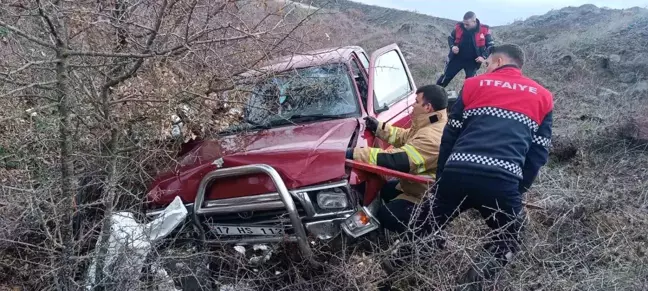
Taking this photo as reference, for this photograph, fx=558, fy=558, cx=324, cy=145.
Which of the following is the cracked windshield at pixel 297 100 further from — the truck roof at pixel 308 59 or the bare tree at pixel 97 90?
the bare tree at pixel 97 90

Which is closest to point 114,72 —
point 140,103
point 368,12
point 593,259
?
point 140,103

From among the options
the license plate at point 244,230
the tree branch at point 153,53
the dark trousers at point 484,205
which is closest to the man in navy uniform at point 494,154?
the dark trousers at point 484,205

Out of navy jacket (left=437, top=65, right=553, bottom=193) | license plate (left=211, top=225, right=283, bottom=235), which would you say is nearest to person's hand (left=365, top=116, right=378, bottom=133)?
navy jacket (left=437, top=65, right=553, bottom=193)

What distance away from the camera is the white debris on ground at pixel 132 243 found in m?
3.12

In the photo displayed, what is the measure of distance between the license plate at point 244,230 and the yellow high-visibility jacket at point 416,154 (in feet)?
2.25

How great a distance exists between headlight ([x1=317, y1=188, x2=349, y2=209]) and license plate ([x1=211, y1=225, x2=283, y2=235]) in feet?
1.01

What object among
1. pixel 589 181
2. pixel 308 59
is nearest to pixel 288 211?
pixel 308 59

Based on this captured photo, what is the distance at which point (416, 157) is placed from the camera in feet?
12.0

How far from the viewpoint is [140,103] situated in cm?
373

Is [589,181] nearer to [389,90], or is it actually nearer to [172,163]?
[389,90]

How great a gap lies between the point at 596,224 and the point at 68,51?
3.64 meters

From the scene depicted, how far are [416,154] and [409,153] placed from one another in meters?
0.06

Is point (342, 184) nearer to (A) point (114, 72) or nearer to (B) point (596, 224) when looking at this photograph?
(A) point (114, 72)

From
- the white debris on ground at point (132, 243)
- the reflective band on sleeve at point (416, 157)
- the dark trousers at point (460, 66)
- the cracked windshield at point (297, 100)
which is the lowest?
the dark trousers at point (460, 66)
